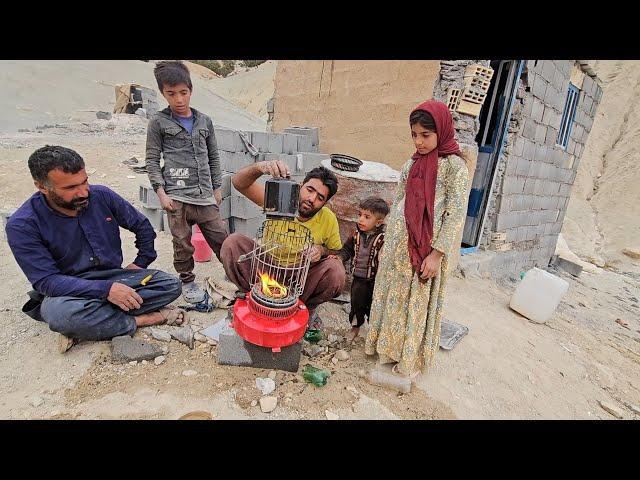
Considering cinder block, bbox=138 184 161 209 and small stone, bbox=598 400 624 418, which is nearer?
small stone, bbox=598 400 624 418

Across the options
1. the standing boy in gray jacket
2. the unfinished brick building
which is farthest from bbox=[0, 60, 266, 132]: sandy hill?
the standing boy in gray jacket

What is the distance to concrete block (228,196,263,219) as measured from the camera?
4.92 meters

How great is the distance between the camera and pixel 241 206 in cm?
495

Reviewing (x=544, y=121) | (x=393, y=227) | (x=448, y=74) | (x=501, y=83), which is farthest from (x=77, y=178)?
(x=544, y=121)

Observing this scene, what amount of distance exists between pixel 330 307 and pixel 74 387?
7.33 ft

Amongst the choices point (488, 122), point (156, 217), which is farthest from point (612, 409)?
point (156, 217)

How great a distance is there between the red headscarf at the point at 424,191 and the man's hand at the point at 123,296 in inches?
84.3

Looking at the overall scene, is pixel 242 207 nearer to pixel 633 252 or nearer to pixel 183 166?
pixel 183 166

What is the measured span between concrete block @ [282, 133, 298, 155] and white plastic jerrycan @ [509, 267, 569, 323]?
383 centimetres

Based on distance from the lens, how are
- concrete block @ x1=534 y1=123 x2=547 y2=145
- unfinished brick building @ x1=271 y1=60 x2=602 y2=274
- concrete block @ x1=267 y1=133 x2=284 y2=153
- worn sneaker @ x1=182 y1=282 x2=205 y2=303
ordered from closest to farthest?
worn sneaker @ x1=182 y1=282 x2=205 y2=303, unfinished brick building @ x1=271 y1=60 x2=602 y2=274, concrete block @ x1=267 y1=133 x2=284 y2=153, concrete block @ x1=534 y1=123 x2=547 y2=145

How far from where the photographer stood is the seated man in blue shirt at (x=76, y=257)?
2.48m

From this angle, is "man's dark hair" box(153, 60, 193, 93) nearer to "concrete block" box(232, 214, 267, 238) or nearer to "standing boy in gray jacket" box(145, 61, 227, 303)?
"standing boy in gray jacket" box(145, 61, 227, 303)

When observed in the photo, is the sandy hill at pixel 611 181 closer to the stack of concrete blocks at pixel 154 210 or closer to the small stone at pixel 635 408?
the small stone at pixel 635 408

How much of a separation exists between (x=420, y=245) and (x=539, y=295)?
2851 millimetres
